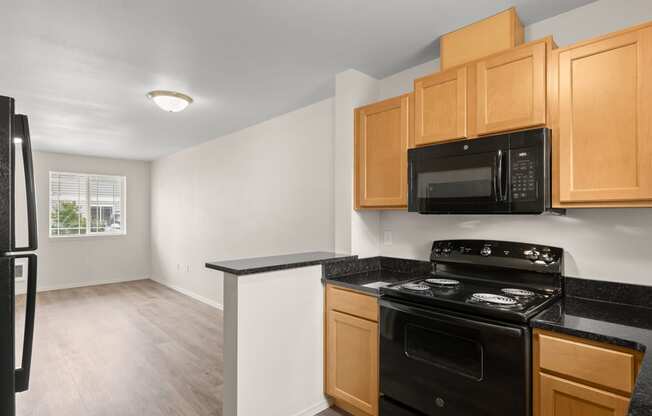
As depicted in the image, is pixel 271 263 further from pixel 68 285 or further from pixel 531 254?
pixel 68 285

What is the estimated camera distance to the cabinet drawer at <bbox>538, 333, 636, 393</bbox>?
1.29 metres

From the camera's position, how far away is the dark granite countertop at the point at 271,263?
2.06 meters

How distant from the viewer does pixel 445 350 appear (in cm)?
175

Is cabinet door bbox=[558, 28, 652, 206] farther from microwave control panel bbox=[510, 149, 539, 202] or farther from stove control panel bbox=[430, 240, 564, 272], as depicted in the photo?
stove control panel bbox=[430, 240, 564, 272]

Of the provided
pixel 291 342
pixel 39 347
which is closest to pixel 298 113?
pixel 291 342

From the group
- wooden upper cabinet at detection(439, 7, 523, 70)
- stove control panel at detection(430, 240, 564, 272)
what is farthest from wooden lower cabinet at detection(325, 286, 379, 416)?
wooden upper cabinet at detection(439, 7, 523, 70)

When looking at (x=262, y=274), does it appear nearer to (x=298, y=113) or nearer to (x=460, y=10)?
(x=460, y=10)

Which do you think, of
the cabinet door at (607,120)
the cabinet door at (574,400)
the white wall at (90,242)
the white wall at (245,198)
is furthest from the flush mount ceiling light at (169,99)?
the white wall at (90,242)

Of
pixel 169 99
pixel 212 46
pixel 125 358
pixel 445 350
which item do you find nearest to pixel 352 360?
pixel 445 350

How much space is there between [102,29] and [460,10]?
6.77 ft

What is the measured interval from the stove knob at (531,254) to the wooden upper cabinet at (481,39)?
3.70 feet

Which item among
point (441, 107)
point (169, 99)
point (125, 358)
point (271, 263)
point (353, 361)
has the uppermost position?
point (169, 99)

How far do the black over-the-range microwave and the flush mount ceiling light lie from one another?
2140 millimetres

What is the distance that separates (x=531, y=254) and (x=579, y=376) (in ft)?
2.39
